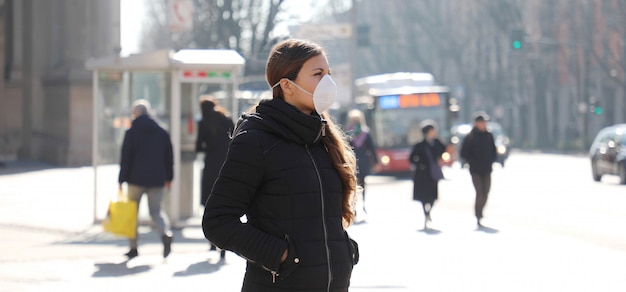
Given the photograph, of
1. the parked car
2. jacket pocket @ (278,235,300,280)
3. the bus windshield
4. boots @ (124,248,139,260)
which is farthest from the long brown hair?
the parked car

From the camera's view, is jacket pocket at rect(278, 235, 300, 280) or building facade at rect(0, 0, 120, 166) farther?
building facade at rect(0, 0, 120, 166)

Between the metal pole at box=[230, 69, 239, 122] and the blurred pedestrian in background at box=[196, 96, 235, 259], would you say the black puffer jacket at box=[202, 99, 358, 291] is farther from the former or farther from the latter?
the metal pole at box=[230, 69, 239, 122]

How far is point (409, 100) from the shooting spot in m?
35.8

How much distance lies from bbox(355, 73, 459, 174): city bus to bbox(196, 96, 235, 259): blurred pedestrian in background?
21008 mm

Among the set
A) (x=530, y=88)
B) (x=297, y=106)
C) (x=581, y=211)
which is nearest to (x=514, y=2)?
(x=530, y=88)

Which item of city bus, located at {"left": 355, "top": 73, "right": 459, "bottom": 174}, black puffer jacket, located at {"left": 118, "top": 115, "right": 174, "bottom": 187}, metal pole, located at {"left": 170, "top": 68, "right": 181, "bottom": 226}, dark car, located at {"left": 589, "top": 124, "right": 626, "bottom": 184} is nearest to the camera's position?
black puffer jacket, located at {"left": 118, "top": 115, "right": 174, "bottom": 187}

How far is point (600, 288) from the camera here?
10164 millimetres

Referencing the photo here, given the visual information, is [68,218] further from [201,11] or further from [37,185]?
[201,11]

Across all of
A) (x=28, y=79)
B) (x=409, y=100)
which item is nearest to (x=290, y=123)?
(x=409, y=100)

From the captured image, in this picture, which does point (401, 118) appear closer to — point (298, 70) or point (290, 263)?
point (298, 70)

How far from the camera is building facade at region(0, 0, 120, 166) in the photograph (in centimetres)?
3544

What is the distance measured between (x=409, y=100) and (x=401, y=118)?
2.18 ft

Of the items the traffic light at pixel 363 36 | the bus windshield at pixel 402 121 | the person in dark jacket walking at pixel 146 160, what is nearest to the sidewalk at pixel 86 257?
the person in dark jacket walking at pixel 146 160

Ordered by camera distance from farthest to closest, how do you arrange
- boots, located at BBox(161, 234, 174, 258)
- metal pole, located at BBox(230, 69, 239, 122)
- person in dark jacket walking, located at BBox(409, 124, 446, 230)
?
person in dark jacket walking, located at BBox(409, 124, 446, 230), metal pole, located at BBox(230, 69, 239, 122), boots, located at BBox(161, 234, 174, 258)
